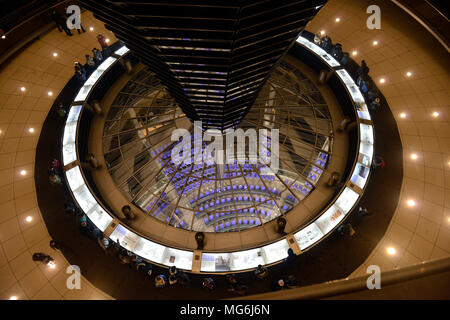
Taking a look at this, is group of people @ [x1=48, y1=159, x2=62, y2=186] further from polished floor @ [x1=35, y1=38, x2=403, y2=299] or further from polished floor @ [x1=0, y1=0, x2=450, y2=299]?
polished floor @ [x1=0, y1=0, x2=450, y2=299]

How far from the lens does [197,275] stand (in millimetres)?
12180

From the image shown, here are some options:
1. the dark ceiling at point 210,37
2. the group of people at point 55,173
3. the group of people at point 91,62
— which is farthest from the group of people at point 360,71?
the group of people at point 55,173

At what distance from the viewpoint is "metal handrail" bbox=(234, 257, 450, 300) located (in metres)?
4.45

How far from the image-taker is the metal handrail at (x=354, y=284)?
14.6ft

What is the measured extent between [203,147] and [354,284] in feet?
47.1

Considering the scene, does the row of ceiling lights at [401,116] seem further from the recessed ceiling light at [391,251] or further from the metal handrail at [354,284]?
the metal handrail at [354,284]

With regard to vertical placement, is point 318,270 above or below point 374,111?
below

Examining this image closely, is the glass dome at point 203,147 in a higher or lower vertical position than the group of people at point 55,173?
higher

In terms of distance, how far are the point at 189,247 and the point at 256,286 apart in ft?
14.2

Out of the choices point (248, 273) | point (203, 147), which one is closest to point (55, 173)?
point (203, 147)

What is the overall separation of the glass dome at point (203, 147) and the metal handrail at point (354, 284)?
485 inches

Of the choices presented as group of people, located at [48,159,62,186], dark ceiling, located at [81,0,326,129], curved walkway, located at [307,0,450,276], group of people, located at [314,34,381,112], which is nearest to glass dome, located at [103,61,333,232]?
group of people, located at [314,34,381,112]
